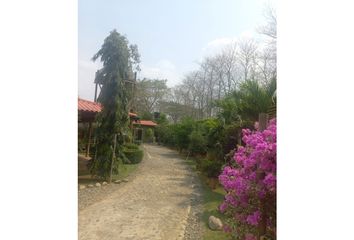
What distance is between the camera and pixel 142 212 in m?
→ 3.76

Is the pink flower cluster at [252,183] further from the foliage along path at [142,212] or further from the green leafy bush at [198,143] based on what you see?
the green leafy bush at [198,143]

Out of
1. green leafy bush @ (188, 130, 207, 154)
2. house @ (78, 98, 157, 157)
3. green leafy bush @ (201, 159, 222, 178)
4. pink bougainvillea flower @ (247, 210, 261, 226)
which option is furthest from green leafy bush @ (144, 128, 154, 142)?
pink bougainvillea flower @ (247, 210, 261, 226)

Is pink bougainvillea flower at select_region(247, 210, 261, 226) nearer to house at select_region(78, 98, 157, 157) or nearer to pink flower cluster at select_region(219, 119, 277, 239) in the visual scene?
pink flower cluster at select_region(219, 119, 277, 239)

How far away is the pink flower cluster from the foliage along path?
1.13m

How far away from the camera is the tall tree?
591 centimetres

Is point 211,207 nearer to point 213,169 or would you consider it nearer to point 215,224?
point 215,224

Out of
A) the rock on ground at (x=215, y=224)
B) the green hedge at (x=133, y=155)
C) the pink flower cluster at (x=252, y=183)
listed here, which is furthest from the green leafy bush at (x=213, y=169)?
the pink flower cluster at (x=252, y=183)

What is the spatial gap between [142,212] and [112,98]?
3090mm

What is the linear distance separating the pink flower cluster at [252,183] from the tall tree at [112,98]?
13.9 feet

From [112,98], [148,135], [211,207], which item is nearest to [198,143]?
[112,98]

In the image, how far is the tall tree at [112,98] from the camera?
591cm
